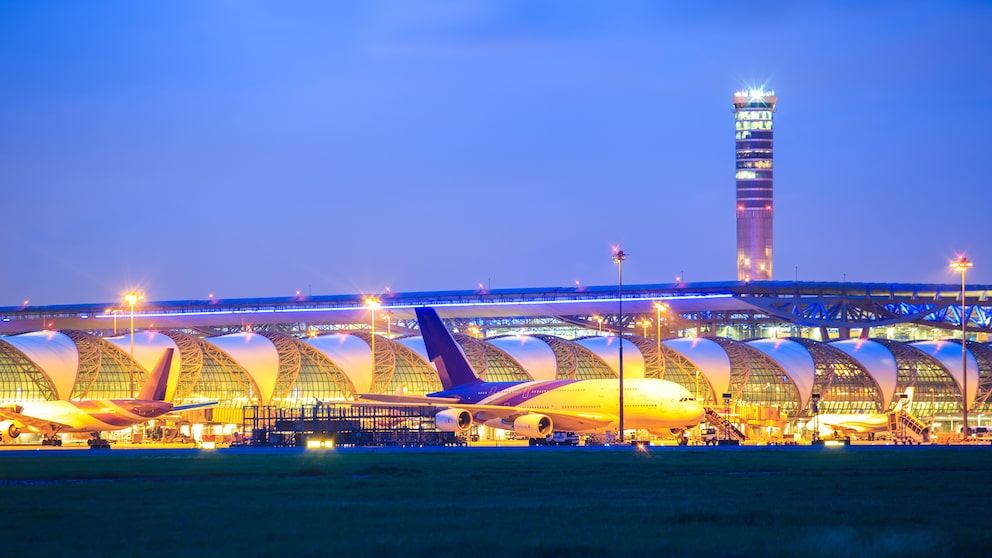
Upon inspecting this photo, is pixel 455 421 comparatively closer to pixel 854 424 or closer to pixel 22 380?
pixel 854 424

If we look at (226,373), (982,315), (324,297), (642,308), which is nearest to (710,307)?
(642,308)

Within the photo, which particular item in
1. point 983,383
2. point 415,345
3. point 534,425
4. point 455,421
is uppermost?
point 415,345

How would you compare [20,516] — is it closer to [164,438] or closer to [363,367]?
[164,438]

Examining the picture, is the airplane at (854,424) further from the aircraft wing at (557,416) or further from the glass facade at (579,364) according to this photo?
the aircraft wing at (557,416)

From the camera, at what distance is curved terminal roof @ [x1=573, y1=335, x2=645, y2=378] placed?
13012 cm

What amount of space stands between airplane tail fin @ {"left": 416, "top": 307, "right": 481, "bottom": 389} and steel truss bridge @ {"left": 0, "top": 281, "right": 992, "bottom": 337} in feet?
231

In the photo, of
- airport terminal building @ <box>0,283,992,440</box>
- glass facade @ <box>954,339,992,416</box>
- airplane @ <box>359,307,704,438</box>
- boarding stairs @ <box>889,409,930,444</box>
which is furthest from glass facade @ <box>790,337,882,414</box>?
airplane @ <box>359,307,704,438</box>

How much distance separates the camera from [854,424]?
114562 millimetres

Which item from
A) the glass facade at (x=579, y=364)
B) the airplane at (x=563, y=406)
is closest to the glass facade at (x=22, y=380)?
the airplane at (x=563, y=406)

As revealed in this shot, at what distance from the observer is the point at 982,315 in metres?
176

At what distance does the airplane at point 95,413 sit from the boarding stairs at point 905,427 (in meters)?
57.0

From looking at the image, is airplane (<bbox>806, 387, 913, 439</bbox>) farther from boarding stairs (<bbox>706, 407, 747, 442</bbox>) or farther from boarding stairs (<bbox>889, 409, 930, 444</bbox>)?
boarding stairs (<bbox>706, 407, 747, 442</bbox>)

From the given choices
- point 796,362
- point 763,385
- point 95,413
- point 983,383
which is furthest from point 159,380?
point 983,383

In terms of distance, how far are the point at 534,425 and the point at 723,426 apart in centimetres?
2196
